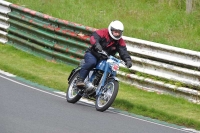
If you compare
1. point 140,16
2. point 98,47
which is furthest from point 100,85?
point 140,16

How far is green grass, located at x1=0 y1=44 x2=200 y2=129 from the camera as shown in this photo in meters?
12.8

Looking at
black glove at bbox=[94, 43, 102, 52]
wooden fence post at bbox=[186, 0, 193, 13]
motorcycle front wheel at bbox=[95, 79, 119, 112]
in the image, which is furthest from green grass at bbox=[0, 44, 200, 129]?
wooden fence post at bbox=[186, 0, 193, 13]

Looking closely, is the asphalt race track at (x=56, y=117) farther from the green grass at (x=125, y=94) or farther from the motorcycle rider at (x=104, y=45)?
the motorcycle rider at (x=104, y=45)

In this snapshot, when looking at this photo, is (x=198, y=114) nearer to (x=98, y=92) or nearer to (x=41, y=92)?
(x=98, y=92)

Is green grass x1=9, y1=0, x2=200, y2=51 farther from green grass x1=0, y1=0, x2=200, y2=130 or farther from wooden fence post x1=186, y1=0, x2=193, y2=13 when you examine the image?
wooden fence post x1=186, y1=0, x2=193, y2=13

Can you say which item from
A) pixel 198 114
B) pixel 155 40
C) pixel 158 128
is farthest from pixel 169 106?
pixel 155 40

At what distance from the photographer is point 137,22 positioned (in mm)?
18844

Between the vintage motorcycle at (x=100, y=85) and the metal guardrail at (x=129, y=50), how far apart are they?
5.89 ft

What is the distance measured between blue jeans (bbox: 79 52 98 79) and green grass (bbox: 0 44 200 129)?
0.87m

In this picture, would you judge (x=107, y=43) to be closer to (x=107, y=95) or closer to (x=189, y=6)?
(x=107, y=95)

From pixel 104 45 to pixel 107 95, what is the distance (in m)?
1.02

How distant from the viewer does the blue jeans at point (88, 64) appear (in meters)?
13.3

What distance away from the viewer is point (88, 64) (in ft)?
43.7

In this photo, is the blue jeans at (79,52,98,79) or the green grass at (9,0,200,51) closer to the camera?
the blue jeans at (79,52,98,79)
